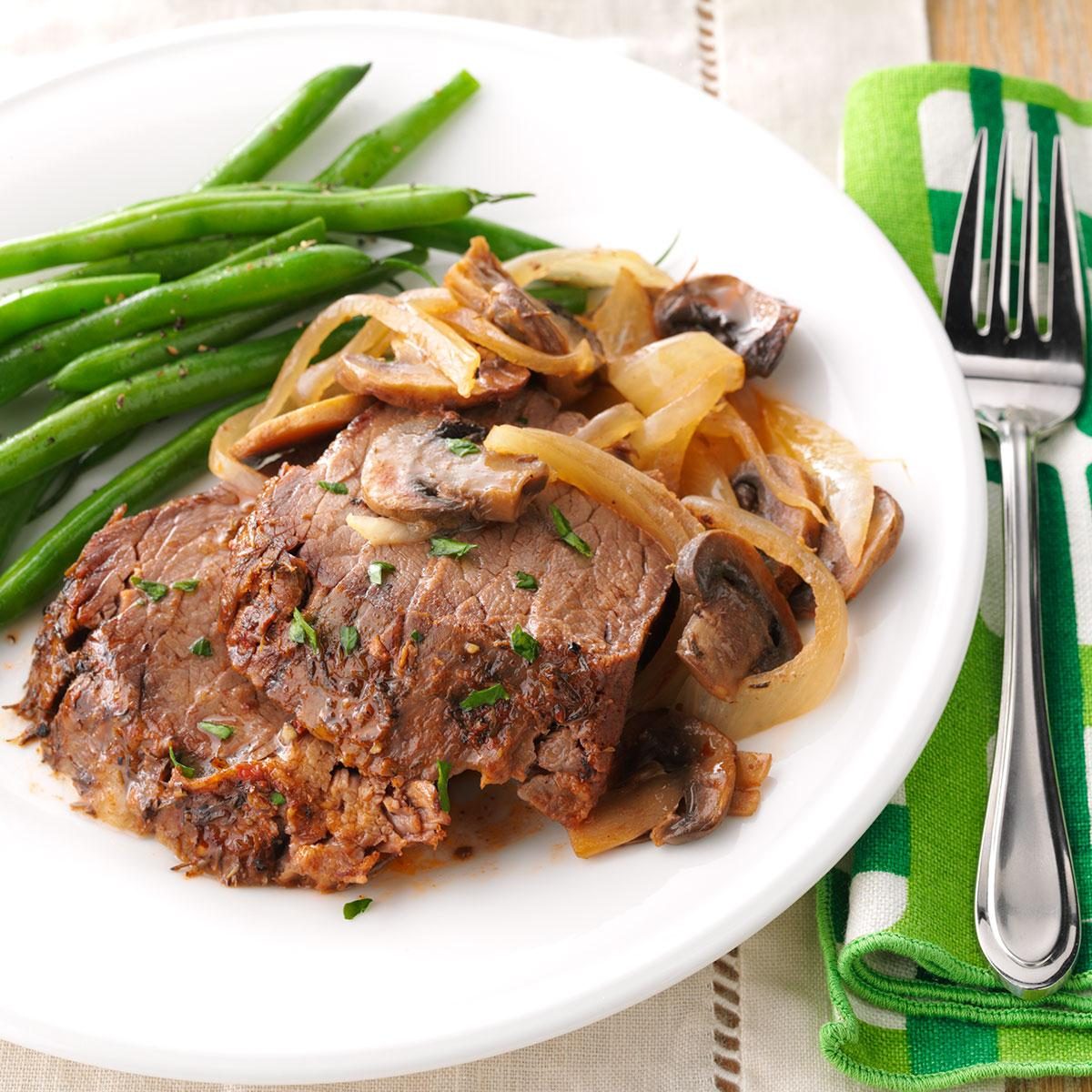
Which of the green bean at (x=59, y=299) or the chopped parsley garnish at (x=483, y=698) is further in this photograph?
the green bean at (x=59, y=299)

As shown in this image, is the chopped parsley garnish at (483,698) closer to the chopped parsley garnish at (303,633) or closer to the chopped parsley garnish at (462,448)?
the chopped parsley garnish at (303,633)

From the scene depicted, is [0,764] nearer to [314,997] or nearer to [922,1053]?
[314,997]

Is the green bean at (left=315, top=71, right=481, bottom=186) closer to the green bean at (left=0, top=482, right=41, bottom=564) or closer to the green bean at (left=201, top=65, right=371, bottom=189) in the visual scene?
the green bean at (left=201, top=65, right=371, bottom=189)

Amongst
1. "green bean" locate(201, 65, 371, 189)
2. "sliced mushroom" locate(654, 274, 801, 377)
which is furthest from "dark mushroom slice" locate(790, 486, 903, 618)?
"green bean" locate(201, 65, 371, 189)

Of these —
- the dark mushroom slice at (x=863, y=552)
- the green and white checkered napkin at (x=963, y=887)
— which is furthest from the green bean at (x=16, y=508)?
the green and white checkered napkin at (x=963, y=887)

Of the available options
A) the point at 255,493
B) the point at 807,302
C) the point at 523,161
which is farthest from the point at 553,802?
the point at 523,161

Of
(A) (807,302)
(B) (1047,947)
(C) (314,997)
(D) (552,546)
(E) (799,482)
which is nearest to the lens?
(C) (314,997)

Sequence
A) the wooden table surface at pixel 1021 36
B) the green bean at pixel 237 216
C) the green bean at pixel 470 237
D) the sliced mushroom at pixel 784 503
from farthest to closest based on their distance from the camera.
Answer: the wooden table surface at pixel 1021 36, the green bean at pixel 470 237, the green bean at pixel 237 216, the sliced mushroom at pixel 784 503
